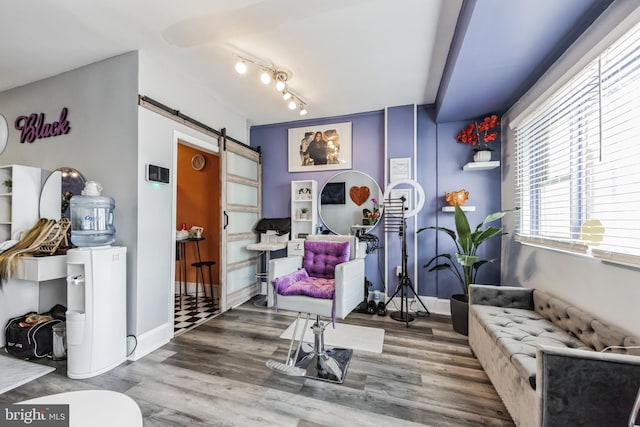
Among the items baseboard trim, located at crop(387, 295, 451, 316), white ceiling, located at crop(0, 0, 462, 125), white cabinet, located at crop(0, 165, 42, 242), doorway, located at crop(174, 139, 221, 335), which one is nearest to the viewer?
white ceiling, located at crop(0, 0, 462, 125)

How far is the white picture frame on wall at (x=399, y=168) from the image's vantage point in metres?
3.28

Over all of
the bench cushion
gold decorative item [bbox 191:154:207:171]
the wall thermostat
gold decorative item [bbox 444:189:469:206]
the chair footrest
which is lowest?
the chair footrest

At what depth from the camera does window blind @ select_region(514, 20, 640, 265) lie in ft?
4.43

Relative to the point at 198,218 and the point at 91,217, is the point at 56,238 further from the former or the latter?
the point at 198,218

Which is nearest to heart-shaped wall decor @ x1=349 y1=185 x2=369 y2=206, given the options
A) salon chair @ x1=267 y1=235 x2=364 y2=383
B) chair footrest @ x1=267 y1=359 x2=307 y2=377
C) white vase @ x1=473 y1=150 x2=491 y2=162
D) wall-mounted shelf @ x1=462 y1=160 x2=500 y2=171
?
salon chair @ x1=267 y1=235 x2=364 y2=383

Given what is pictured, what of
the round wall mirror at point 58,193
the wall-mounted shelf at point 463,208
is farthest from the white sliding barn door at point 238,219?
the wall-mounted shelf at point 463,208

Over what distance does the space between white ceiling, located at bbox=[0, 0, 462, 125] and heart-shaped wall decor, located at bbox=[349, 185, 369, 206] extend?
1.22m

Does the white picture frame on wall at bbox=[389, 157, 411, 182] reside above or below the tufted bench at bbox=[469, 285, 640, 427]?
above

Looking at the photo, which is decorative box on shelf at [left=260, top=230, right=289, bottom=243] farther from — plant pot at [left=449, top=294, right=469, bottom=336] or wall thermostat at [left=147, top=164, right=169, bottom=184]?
plant pot at [left=449, top=294, right=469, bottom=336]

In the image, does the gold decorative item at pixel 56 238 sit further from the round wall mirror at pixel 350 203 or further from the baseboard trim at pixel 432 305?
the baseboard trim at pixel 432 305

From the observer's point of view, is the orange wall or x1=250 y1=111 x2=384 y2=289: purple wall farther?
the orange wall

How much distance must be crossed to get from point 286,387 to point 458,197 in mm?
2666

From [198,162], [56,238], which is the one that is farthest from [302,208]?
[56,238]

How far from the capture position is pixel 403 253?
3.04 m
